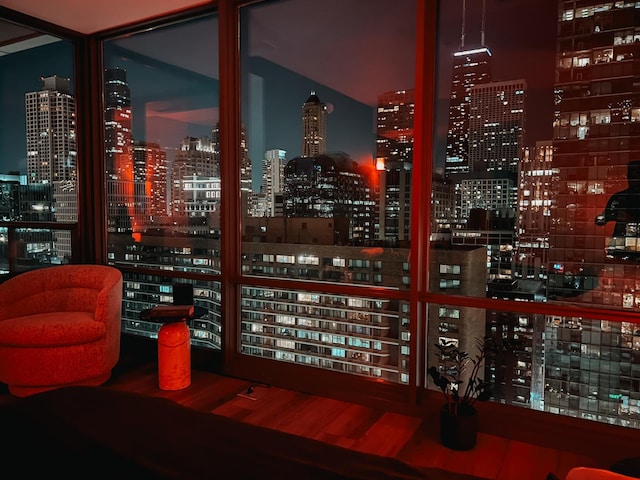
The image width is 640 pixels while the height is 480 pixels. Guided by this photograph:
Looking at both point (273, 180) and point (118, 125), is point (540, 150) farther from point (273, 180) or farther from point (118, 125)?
point (118, 125)

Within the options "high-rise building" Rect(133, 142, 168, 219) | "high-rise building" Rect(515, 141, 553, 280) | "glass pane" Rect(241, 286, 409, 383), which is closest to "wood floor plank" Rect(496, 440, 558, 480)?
"glass pane" Rect(241, 286, 409, 383)

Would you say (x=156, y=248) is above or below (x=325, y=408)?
above

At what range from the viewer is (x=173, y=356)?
10.8ft

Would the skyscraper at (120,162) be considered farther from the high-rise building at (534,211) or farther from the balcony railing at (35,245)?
the high-rise building at (534,211)

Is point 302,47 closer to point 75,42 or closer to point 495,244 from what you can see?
point 495,244

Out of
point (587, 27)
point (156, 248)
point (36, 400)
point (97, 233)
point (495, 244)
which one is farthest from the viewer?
point (97, 233)

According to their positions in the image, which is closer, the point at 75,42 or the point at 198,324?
the point at 198,324

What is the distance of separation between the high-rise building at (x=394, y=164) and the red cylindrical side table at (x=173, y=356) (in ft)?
5.19

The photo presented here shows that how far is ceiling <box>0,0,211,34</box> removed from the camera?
3518 millimetres

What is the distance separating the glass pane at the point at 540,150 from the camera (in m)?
2.43

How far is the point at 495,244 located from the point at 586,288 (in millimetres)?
523

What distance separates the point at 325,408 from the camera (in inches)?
118

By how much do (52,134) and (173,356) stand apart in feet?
8.14

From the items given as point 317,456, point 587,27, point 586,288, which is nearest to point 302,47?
point 587,27
